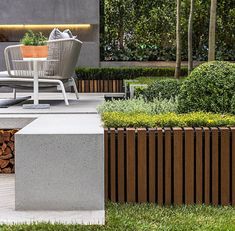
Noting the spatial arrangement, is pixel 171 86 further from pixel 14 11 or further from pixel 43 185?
pixel 14 11

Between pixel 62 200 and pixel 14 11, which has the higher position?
pixel 14 11

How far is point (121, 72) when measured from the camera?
719 inches

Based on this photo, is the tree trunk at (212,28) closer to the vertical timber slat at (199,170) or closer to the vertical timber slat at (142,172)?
the vertical timber slat at (199,170)

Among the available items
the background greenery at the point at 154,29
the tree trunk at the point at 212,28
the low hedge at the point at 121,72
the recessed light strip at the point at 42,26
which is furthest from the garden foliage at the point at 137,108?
the background greenery at the point at 154,29

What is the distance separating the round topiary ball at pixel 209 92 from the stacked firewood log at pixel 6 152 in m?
1.92

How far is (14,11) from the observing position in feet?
58.5

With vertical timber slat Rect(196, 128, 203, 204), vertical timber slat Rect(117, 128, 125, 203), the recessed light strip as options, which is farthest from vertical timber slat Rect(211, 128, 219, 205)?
the recessed light strip

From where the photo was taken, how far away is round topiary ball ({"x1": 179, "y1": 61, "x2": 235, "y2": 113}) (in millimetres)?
6957

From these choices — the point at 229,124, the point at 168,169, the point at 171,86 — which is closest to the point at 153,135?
the point at 168,169

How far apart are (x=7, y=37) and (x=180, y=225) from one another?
14245mm

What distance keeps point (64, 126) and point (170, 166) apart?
3.36 feet

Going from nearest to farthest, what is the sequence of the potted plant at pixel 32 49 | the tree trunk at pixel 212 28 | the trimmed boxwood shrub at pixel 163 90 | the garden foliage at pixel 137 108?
the garden foliage at pixel 137 108, the potted plant at pixel 32 49, the trimmed boxwood shrub at pixel 163 90, the tree trunk at pixel 212 28

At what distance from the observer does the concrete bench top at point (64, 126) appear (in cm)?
548

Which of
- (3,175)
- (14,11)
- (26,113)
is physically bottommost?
(3,175)
